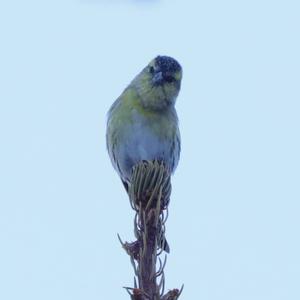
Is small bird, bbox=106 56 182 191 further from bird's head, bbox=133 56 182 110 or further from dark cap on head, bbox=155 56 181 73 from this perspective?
dark cap on head, bbox=155 56 181 73

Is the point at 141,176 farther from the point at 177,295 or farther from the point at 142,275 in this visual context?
the point at 177,295

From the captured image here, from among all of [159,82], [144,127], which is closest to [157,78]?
[159,82]

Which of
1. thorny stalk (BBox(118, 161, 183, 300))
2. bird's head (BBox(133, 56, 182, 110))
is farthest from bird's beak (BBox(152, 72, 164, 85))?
thorny stalk (BBox(118, 161, 183, 300))

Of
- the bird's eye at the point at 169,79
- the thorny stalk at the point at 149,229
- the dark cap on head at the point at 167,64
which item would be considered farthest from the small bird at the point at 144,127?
the thorny stalk at the point at 149,229

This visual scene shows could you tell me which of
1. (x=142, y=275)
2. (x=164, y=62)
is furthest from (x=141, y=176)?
(x=164, y=62)

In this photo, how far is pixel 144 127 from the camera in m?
6.08

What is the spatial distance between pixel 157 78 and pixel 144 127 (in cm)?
52

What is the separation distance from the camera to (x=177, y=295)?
93.7 inches

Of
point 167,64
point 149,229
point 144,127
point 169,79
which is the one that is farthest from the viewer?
point 144,127

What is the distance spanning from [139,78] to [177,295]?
13.0 ft

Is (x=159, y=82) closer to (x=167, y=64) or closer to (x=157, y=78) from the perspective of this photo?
(x=157, y=78)

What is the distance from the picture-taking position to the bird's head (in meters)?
5.59

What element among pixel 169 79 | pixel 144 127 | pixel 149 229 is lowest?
pixel 149 229

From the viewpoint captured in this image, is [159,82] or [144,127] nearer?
[159,82]
